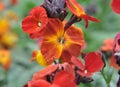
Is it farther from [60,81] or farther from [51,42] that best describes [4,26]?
[60,81]

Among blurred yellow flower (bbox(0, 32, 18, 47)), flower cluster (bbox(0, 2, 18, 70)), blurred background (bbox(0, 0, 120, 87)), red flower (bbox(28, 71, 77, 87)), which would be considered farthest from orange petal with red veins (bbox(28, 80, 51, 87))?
blurred yellow flower (bbox(0, 32, 18, 47))

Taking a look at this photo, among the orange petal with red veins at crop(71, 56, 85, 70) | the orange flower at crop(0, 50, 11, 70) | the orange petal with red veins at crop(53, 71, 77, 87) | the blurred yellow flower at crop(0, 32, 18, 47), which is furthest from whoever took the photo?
the blurred yellow flower at crop(0, 32, 18, 47)

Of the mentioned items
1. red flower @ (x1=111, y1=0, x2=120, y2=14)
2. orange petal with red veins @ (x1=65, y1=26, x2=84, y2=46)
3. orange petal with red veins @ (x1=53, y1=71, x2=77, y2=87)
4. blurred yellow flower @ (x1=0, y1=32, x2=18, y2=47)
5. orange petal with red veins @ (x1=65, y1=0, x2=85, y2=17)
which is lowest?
orange petal with red veins @ (x1=53, y1=71, x2=77, y2=87)

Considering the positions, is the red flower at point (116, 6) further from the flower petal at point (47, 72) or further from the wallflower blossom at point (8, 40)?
the wallflower blossom at point (8, 40)

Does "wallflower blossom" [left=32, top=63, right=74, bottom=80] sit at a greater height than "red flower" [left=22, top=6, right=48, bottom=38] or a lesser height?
lesser

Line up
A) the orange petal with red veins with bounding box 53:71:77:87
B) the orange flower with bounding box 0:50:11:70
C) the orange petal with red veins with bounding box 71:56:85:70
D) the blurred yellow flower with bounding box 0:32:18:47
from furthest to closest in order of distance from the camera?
the blurred yellow flower with bounding box 0:32:18:47 < the orange flower with bounding box 0:50:11:70 < the orange petal with red veins with bounding box 71:56:85:70 < the orange petal with red veins with bounding box 53:71:77:87

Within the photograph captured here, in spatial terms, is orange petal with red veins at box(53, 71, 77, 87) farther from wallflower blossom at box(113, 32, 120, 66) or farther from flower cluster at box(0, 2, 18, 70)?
flower cluster at box(0, 2, 18, 70)

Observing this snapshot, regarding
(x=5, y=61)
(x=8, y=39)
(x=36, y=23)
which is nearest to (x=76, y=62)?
(x=36, y=23)
